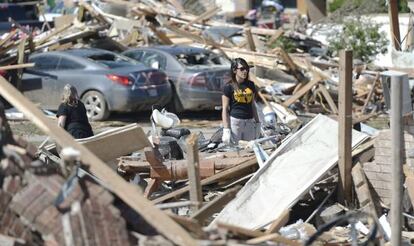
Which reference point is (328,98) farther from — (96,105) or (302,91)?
(96,105)

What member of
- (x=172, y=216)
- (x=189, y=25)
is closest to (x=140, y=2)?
(x=189, y=25)

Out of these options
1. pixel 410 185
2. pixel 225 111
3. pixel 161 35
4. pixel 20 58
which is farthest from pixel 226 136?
pixel 161 35

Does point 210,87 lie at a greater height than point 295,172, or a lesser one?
lesser

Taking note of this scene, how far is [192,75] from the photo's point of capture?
1891 cm

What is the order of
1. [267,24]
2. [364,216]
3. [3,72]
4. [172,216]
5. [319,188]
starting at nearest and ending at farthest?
1. [172,216]
2. [364,216]
3. [319,188]
4. [3,72]
5. [267,24]

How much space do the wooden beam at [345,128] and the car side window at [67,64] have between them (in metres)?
11.2

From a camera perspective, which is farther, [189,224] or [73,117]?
[73,117]

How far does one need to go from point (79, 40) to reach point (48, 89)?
3605 millimetres

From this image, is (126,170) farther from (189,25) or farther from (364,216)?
(189,25)

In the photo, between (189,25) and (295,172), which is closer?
(295,172)

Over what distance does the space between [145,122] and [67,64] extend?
2.05 meters

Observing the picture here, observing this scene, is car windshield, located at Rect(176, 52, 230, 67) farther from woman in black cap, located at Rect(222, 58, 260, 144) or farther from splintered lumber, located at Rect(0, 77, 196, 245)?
splintered lumber, located at Rect(0, 77, 196, 245)

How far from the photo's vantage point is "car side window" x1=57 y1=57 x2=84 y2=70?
18.8 m

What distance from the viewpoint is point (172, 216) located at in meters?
5.22
